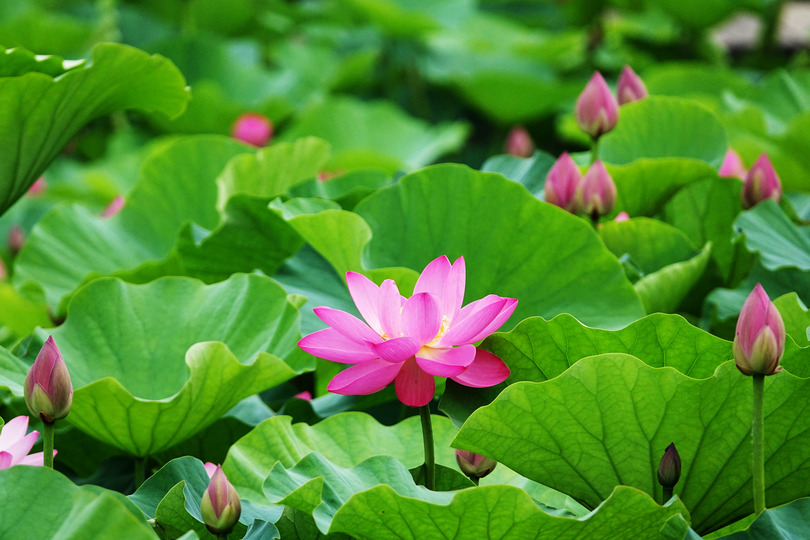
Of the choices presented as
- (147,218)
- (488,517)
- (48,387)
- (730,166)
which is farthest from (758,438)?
(147,218)

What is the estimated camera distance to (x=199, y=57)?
2.72 m

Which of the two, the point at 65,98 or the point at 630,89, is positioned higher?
the point at 65,98

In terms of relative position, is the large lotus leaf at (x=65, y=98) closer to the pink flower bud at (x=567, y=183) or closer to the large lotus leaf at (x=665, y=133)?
the pink flower bud at (x=567, y=183)

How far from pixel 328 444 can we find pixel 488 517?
241mm

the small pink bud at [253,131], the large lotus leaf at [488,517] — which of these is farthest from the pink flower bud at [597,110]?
the small pink bud at [253,131]

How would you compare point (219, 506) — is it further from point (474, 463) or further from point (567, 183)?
point (567, 183)

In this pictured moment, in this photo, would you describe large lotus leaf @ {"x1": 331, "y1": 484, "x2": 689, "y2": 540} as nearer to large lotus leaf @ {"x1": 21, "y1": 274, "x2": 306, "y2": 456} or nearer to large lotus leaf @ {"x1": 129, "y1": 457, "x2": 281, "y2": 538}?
large lotus leaf @ {"x1": 129, "y1": 457, "x2": 281, "y2": 538}

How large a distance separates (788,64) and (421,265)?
2.50 metres

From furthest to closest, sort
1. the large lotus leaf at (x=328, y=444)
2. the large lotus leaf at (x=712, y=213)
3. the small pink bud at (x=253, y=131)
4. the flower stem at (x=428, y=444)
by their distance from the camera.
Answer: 1. the small pink bud at (x=253, y=131)
2. the large lotus leaf at (x=712, y=213)
3. the large lotus leaf at (x=328, y=444)
4. the flower stem at (x=428, y=444)

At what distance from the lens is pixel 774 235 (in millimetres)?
933

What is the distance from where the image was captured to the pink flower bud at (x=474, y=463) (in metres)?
0.66

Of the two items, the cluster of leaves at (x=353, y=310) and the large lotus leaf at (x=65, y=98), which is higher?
the large lotus leaf at (x=65, y=98)

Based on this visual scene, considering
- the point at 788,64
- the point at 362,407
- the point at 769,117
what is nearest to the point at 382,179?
the point at 362,407

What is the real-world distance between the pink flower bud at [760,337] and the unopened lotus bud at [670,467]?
7 cm
